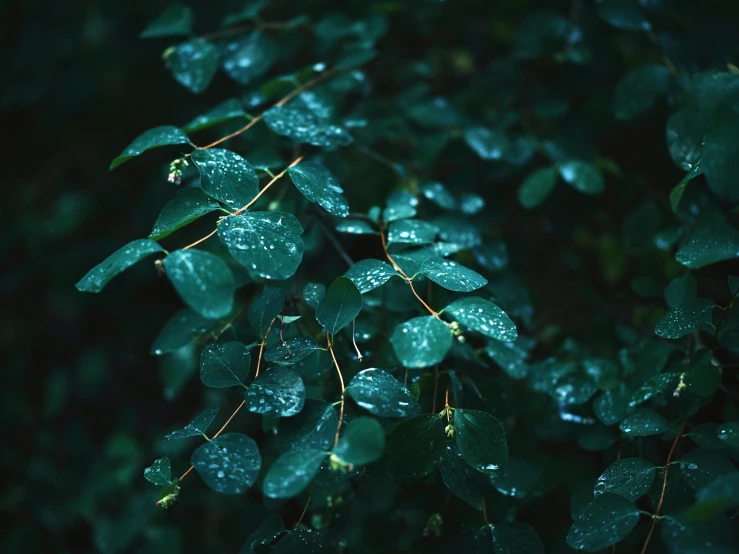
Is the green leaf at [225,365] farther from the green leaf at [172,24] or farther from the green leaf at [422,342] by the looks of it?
the green leaf at [172,24]

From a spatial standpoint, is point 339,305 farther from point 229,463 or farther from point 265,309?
point 229,463

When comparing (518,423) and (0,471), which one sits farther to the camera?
(0,471)

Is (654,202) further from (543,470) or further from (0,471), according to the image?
(0,471)

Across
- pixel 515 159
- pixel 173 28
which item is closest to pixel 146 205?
pixel 173 28

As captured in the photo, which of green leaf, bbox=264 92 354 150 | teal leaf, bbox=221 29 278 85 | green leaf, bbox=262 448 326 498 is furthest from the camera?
teal leaf, bbox=221 29 278 85

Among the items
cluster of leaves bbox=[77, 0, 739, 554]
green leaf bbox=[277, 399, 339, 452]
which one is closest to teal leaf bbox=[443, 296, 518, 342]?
cluster of leaves bbox=[77, 0, 739, 554]

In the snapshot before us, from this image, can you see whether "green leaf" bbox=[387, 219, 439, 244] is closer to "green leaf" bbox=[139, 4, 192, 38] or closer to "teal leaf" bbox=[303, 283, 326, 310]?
"teal leaf" bbox=[303, 283, 326, 310]
